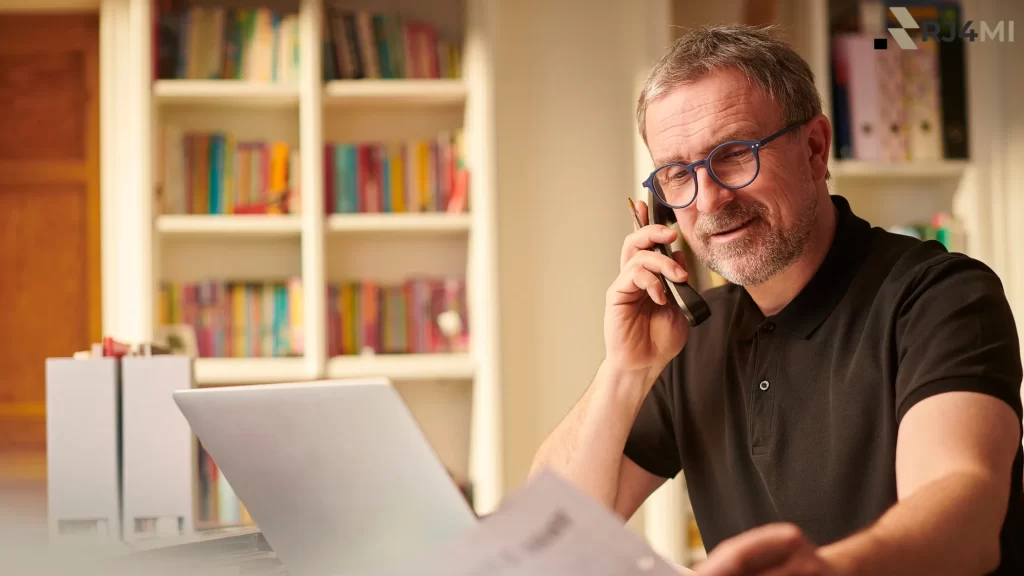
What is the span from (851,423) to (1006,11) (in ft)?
7.94

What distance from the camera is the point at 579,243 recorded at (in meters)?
3.34

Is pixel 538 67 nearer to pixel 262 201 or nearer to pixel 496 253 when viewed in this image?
pixel 496 253

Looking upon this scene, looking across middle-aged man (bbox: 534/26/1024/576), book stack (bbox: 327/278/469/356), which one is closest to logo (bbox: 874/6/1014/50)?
book stack (bbox: 327/278/469/356)

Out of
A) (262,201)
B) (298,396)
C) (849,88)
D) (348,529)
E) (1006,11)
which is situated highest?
(1006,11)

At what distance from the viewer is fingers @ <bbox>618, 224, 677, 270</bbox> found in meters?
1.36

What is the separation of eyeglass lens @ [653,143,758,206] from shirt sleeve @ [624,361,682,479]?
0.28 m

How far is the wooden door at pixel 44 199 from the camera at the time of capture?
10.2ft

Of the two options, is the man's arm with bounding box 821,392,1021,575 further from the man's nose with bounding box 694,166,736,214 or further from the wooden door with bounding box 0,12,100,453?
the wooden door with bounding box 0,12,100,453

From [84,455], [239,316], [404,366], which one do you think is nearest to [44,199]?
[239,316]

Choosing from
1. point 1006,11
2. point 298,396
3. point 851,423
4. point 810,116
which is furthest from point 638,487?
point 1006,11

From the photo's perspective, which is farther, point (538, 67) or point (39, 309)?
point (538, 67)

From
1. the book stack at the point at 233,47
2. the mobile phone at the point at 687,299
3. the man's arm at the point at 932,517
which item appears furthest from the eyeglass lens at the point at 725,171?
the book stack at the point at 233,47

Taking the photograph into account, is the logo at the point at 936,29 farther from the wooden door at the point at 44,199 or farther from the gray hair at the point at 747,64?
the wooden door at the point at 44,199

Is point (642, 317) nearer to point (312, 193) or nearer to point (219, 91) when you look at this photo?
point (312, 193)
